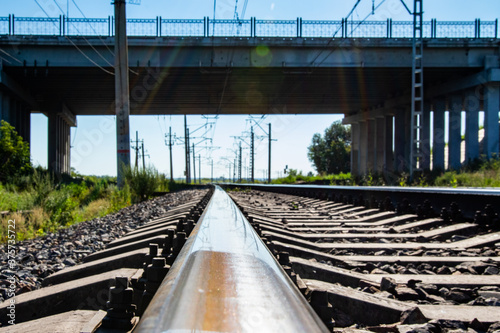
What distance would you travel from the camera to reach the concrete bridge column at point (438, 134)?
2725cm

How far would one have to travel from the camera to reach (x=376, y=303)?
1910 millimetres

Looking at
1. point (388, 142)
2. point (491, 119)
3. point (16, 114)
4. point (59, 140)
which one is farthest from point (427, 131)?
point (59, 140)

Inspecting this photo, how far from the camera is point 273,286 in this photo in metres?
1.27

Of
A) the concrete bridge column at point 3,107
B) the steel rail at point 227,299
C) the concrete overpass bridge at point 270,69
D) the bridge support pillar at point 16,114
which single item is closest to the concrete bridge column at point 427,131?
the concrete overpass bridge at point 270,69

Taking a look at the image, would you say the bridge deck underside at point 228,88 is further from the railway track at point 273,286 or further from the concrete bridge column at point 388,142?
the railway track at point 273,286

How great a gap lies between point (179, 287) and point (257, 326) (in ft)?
1.11

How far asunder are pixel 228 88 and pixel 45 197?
20377mm

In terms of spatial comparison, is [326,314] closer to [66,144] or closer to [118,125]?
[118,125]

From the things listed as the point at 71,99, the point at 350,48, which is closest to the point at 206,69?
the point at 350,48

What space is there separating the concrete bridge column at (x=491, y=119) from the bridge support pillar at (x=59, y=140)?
28496 millimetres

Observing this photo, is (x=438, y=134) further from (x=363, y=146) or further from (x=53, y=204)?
(x=53, y=204)

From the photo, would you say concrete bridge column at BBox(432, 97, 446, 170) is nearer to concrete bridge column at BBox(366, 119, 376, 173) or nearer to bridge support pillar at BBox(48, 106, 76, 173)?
concrete bridge column at BBox(366, 119, 376, 173)

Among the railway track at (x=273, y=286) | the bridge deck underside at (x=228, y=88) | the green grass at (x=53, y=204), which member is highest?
the bridge deck underside at (x=228, y=88)

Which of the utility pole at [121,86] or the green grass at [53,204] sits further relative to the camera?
the utility pole at [121,86]
